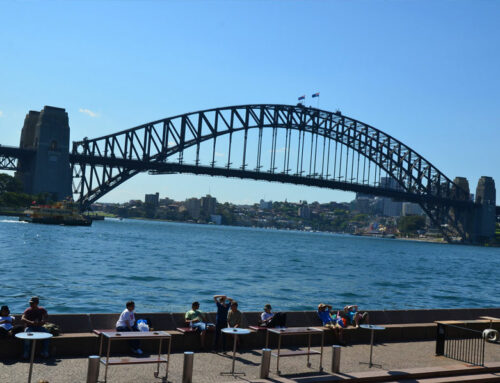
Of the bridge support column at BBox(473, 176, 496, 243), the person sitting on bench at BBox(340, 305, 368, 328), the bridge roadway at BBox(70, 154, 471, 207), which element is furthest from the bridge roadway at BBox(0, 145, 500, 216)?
the person sitting on bench at BBox(340, 305, 368, 328)

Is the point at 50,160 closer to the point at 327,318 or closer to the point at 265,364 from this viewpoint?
the point at 327,318

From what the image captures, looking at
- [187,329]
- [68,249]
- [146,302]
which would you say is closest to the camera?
[187,329]

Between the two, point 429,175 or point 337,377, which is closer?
point 337,377

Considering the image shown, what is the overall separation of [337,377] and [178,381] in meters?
2.35

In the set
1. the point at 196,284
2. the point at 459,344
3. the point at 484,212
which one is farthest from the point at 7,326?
the point at 484,212

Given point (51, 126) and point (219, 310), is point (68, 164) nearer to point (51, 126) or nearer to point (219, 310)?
point (51, 126)

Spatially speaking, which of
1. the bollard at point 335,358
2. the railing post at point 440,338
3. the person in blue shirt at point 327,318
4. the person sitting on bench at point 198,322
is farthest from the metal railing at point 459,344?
the person sitting on bench at point 198,322

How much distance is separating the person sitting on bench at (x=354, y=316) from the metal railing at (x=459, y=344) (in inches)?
61.8

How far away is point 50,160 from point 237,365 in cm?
8536

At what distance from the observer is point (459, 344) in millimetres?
11445

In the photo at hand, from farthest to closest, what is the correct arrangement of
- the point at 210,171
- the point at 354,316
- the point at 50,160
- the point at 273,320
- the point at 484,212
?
1. the point at 484,212
2. the point at 210,171
3. the point at 50,160
4. the point at 354,316
5. the point at 273,320

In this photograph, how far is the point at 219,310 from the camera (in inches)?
423

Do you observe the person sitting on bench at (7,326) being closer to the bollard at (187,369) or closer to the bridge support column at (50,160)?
the bollard at (187,369)

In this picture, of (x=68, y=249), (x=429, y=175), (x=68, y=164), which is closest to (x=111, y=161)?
(x=68, y=164)
